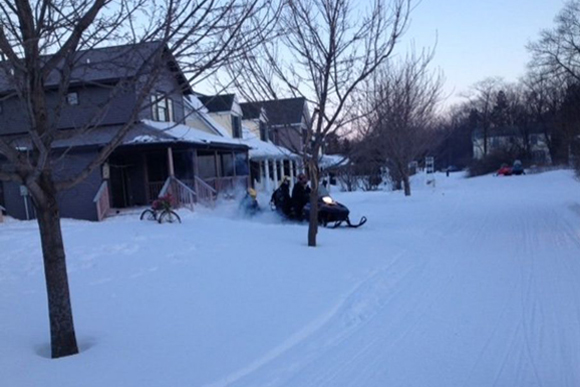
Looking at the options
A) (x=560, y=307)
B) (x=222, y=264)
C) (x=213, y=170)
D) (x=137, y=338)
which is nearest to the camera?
(x=137, y=338)

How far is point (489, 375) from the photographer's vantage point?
500 centimetres

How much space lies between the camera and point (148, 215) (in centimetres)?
1708

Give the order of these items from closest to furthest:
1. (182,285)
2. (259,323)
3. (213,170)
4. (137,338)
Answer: (137,338), (259,323), (182,285), (213,170)

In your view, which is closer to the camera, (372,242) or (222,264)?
(222,264)

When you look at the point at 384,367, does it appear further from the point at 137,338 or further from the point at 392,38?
the point at 392,38

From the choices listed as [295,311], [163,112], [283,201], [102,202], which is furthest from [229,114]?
[295,311]

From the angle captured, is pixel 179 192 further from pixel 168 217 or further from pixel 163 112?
pixel 163 112

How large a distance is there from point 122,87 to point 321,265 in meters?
5.64

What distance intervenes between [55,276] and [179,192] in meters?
13.8

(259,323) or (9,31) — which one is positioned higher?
Answer: (9,31)

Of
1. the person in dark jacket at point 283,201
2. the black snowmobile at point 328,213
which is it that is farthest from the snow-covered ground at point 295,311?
the person in dark jacket at point 283,201

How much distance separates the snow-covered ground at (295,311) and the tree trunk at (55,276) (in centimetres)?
20

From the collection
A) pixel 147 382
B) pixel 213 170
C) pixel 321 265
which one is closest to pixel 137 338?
pixel 147 382

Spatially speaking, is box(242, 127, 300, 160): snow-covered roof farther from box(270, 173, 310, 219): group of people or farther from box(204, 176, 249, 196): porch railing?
box(270, 173, 310, 219): group of people
